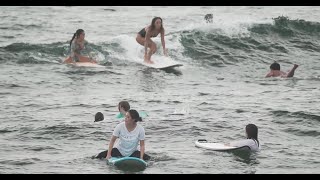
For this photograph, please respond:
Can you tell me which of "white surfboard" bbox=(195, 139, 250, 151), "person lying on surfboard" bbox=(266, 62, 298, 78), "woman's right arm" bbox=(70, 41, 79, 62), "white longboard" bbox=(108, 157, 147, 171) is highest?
"woman's right arm" bbox=(70, 41, 79, 62)

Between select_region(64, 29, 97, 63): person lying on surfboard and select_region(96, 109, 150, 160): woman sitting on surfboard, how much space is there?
10.7m

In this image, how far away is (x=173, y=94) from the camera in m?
21.3

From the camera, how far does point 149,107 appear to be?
1928cm

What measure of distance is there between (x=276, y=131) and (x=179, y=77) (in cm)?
718

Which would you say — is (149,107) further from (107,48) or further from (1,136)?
(107,48)

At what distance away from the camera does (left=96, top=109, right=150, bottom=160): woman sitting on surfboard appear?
1377cm

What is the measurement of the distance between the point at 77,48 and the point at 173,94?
15.9ft

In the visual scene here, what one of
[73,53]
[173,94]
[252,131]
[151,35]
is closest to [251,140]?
[252,131]

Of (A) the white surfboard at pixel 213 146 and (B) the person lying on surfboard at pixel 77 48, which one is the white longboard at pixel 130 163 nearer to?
(A) the white surfboard at pixel 213 146

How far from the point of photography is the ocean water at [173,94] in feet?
48.3

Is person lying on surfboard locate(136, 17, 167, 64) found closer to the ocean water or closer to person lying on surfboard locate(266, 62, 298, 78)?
the ocean water

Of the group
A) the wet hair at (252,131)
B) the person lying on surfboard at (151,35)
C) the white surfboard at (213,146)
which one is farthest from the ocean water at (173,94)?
the person lying on surfboard at (151,35)

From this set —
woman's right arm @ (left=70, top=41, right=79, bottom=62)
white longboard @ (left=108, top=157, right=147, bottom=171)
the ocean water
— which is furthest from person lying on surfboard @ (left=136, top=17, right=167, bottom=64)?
white longboard @ (left=108, top=157, right=147, bottom=171)

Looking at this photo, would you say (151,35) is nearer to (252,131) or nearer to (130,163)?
(252,131)
